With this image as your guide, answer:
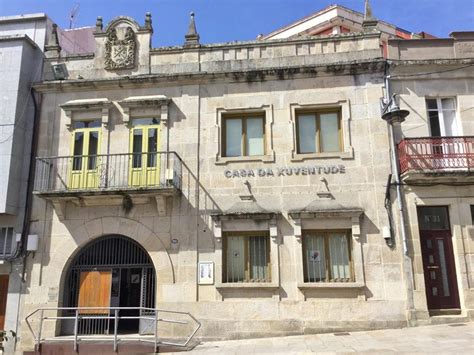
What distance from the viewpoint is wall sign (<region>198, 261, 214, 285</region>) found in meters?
11.5

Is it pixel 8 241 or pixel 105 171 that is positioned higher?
pixel 105 171

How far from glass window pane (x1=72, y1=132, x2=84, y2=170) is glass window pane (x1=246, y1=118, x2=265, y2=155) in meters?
4.92

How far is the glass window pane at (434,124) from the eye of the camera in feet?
39.5

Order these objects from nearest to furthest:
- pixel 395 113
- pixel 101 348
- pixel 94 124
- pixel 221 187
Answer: pixel 395 113 → pixel 101 348 → pixel 221 187 → pixel 94 124

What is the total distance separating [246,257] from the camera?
11.7 metres

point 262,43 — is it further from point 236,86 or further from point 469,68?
point 469,68

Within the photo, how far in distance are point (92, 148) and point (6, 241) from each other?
11.7 ft

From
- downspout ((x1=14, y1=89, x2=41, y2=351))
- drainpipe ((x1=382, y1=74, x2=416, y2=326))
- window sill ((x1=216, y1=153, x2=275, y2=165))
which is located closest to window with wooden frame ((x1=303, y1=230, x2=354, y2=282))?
drainpipe ((x1=382, y1=74, x2=416, y2=326))

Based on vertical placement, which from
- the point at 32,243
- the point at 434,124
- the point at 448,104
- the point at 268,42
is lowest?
the point at 32,243


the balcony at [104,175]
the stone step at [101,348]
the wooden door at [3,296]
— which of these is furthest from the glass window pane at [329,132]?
the wooden door at [3,296]

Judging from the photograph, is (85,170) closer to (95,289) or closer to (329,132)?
(95,289)

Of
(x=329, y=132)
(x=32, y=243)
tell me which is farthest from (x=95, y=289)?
(x=329, y=132)

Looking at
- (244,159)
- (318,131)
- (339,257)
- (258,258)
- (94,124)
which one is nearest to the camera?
(339,257)

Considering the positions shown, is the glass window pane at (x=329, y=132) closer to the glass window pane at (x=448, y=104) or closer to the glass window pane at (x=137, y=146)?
the glass window pane at (x=448, y=104)
